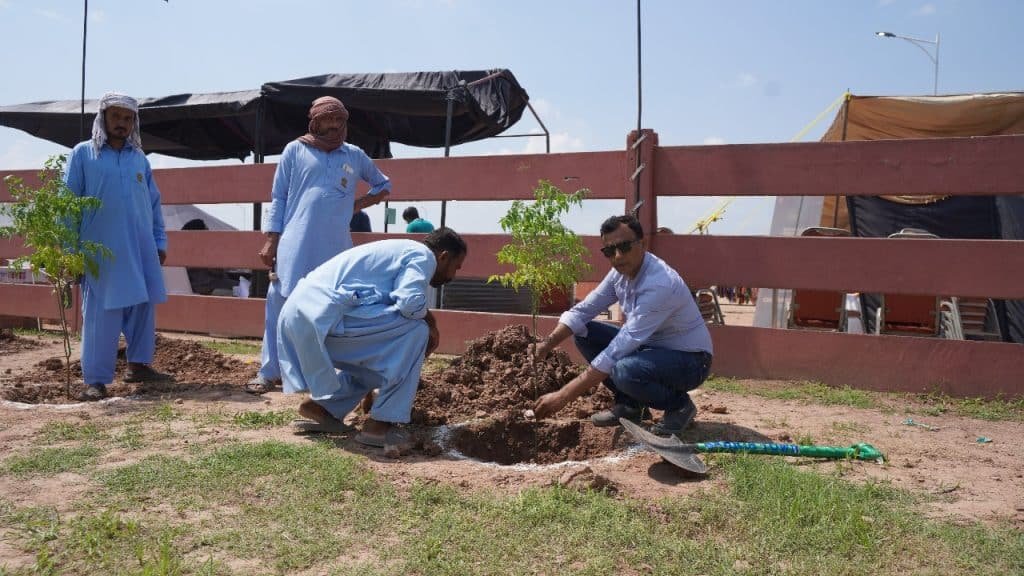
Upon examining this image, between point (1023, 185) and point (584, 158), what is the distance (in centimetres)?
294

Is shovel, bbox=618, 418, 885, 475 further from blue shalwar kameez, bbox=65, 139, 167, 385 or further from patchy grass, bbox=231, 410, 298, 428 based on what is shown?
blue shalwar kameez, bbox=65, 139, 167, 385

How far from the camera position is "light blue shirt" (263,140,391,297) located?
4.86m

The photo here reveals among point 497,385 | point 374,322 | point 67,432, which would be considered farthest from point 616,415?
point 67,432

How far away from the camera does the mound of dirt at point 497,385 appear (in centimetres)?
426

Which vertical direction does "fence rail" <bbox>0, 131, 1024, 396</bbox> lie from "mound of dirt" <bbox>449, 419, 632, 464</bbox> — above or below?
above

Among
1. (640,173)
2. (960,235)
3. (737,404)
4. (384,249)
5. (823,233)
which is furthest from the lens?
(960,235)

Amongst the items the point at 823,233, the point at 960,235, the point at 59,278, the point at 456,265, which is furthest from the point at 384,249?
the point at 960,235

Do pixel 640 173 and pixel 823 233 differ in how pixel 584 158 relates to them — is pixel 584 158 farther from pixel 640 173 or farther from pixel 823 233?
pixel 823 233

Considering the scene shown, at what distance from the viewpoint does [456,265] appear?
12.6ft

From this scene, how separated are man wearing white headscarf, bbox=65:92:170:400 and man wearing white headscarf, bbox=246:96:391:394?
0.87 metres

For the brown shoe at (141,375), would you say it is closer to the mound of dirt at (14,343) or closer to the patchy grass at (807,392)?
the mound of dirt at (14,343)

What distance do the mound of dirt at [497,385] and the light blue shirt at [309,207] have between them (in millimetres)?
1048

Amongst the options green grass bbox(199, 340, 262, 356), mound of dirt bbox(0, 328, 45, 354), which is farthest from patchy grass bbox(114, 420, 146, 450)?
mound of dirt bbox(0, 328, 45, 354)

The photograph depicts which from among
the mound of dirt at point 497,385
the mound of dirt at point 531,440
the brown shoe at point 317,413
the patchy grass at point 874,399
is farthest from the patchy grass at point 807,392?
the brown shoe at point 317,413
